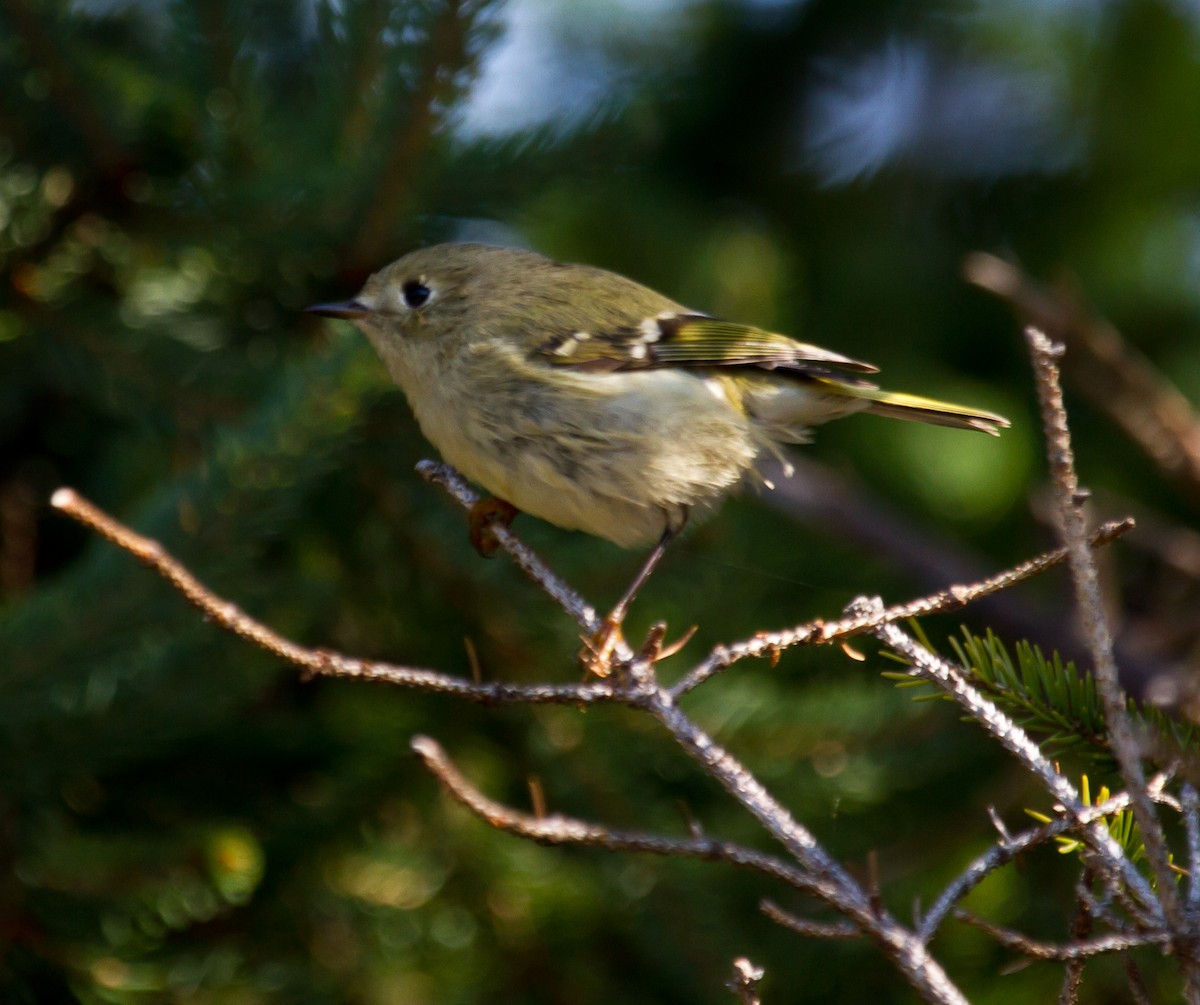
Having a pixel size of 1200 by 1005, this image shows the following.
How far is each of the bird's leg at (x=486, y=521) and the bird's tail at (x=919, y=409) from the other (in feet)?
1.92

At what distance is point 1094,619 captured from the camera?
85 cm

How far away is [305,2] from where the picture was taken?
2.12 meters

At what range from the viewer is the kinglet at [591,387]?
180 centimetres

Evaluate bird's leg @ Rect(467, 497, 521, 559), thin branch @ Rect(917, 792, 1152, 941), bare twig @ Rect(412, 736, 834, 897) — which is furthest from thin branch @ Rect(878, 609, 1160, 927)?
bird's leg @ Rect(467, 497, 521, 559)

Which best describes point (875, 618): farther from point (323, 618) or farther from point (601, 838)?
point (323, 618)

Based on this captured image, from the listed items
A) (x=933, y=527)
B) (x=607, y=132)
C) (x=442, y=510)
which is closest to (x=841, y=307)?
(x=933, y=527)

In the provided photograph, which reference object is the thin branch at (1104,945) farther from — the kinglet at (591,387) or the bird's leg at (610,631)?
the kinglet at (591,387)

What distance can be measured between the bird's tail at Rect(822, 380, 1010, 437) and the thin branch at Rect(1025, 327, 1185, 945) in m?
0.94

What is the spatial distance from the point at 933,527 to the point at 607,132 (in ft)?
3.58

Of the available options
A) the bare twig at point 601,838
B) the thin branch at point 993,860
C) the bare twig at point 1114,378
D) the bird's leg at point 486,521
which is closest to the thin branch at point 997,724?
the thin branch at point 993,860

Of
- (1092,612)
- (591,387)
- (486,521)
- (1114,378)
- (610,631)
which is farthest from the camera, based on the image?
(1114,378)

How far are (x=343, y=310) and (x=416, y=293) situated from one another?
0.24 meters

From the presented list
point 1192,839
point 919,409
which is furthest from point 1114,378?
point 1192,839

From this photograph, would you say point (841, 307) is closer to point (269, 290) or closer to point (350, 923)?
point (269, 290)
